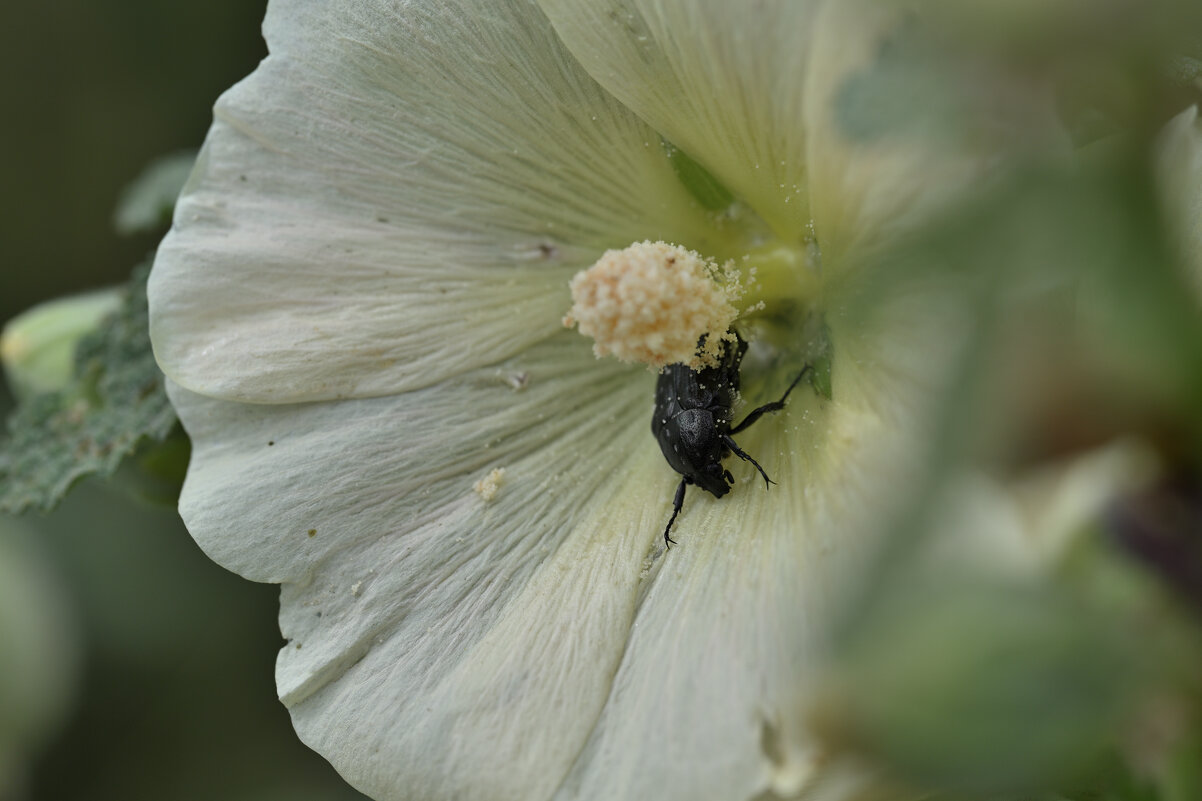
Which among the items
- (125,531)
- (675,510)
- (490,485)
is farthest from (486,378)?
(125,531)

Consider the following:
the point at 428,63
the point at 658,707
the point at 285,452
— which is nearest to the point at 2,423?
the point at 285,452

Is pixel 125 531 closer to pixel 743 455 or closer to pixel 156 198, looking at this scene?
pixel 156 198

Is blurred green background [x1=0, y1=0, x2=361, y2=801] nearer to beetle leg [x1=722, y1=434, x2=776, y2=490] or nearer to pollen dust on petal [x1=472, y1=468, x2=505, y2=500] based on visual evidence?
pollen dust on petal [x1=472, y1=468, x2=505, y2=500]

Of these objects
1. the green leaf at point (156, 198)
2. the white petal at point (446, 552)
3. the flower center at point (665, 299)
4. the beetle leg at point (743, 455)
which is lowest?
the green leaf at point (156, 198)

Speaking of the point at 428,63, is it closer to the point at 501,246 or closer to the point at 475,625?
the point at 501,246

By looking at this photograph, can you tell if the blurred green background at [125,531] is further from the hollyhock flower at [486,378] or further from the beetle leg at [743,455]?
the beetle leg at [743,455]

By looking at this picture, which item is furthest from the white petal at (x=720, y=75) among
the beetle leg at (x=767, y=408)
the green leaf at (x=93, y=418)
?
the green leaf at (x=93, y=418)
